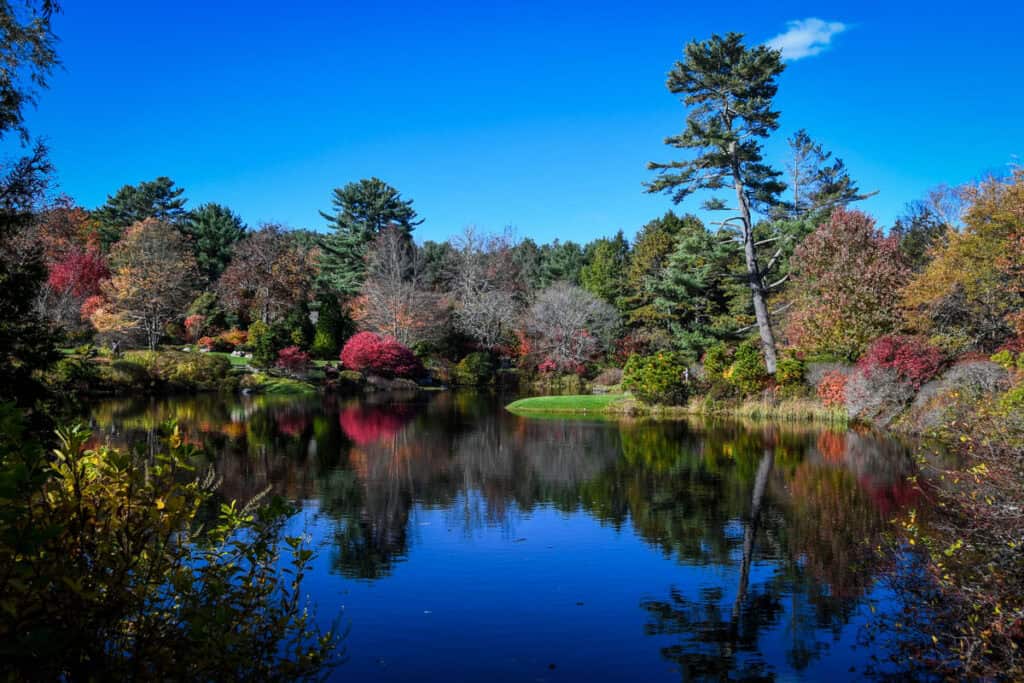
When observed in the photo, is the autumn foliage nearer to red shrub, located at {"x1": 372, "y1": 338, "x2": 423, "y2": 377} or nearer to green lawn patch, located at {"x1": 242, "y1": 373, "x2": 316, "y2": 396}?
red shrub, located at {"x1": 372, "y1": 338, "x2": 423, "y2": 377}

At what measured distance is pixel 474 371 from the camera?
4500cm

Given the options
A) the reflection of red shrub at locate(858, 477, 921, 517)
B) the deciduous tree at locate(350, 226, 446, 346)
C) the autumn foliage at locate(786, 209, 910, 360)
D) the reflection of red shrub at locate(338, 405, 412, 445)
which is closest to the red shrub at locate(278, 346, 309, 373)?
the deciduous tree at locate(350, 226, 446, 346)

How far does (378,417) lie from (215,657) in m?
24.5

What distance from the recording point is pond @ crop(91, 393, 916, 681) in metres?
6.95

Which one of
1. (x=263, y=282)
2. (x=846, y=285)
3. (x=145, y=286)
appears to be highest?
(x=263, y=282)

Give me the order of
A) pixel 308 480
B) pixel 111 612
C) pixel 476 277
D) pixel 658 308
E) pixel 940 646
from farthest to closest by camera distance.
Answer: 1. pixel 476 277
2. pixel 658 308
3. pixel 308 480
4. pixel 940 646
5. pixel 111 612

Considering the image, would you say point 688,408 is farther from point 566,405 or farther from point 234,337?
point 234,337

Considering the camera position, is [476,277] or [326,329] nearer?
[326,329]

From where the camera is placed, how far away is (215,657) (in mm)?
3916

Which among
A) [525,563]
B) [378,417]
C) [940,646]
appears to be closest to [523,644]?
[525,563]

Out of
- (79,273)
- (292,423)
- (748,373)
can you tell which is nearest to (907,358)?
(748,373)

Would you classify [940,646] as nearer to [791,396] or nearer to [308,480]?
[308,480]

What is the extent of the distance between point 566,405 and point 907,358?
12750 mm

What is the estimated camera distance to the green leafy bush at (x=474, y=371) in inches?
1772
